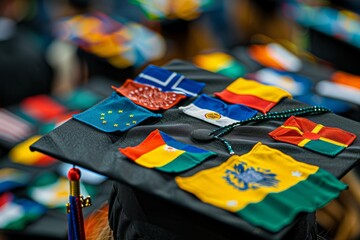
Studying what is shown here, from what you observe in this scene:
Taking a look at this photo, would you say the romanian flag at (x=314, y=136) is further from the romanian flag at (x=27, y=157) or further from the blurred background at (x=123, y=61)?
the romanian flag at (x=27, y=157)

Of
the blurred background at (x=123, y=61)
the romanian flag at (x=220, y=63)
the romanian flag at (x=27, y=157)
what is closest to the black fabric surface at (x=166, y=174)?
the blurred background at (x=123, y=61)

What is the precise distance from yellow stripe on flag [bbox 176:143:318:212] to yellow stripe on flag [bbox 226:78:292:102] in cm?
33

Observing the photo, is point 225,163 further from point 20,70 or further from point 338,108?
point 20,70

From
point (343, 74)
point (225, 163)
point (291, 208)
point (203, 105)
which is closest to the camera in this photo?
point (291, 208)

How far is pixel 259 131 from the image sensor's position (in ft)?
6.02

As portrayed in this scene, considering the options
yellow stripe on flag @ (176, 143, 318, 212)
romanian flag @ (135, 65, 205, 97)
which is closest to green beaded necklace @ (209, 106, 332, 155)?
yellow stripe on flag @ (176, 143, 318, 212)

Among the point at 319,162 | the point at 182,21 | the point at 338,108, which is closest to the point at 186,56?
the point at 182,21

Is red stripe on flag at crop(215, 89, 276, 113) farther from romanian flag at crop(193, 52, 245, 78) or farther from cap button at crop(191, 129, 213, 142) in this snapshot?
romanian flag at crop(193, 52, 245, 78)

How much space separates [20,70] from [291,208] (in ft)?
9.75

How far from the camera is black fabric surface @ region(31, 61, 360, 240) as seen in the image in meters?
1.59

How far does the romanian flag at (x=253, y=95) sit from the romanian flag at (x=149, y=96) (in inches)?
6.3

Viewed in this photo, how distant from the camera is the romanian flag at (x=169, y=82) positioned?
6.84 feet

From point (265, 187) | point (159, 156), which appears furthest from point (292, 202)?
point (159, 156)

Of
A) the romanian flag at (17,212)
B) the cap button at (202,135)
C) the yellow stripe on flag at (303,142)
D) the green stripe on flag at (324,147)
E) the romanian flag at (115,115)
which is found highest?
the green stripe on flag at (324,147)
